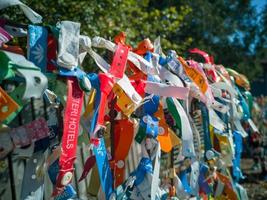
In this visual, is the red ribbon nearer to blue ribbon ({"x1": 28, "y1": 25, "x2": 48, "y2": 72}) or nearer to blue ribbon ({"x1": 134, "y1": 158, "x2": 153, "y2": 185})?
blue ribbon ({"x1": 28, "y1": 25, "x2": 48, "y2": 72})

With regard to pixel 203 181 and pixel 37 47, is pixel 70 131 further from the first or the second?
pixel 203 181

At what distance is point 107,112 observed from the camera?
2.04 meters

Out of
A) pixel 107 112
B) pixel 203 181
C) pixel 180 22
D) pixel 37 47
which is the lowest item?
pixel 203 181

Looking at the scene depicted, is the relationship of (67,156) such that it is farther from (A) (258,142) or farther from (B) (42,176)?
(A) (258,142)

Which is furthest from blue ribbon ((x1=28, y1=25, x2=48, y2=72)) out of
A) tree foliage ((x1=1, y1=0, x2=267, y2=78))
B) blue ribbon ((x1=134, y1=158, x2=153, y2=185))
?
tree foliage ((x1=1, y1=0, x2=267, y2=78))

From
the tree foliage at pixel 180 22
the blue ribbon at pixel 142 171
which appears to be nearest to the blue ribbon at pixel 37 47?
the blue ribbon at pixel 142 171

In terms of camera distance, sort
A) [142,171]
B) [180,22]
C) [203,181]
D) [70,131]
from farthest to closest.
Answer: [180,22], [203,181], [142,171], [70,131]

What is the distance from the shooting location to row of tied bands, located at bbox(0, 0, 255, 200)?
146 cm

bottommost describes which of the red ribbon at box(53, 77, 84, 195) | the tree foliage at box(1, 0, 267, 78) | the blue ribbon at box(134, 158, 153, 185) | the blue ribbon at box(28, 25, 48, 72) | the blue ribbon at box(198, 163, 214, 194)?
the blue ribbon at box(198, 163, 214, 194)

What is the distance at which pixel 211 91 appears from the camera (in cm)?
268

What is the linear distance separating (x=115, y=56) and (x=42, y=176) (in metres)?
0.57

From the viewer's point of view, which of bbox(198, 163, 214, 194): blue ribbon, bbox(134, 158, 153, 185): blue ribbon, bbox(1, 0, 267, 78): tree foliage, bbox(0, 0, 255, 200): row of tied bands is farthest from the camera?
bbox(1, 0, 267, 78): tree foliage

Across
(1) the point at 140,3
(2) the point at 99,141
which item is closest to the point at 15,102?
(2) the point at 99,141

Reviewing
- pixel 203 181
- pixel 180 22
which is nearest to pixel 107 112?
pixel 203 181
